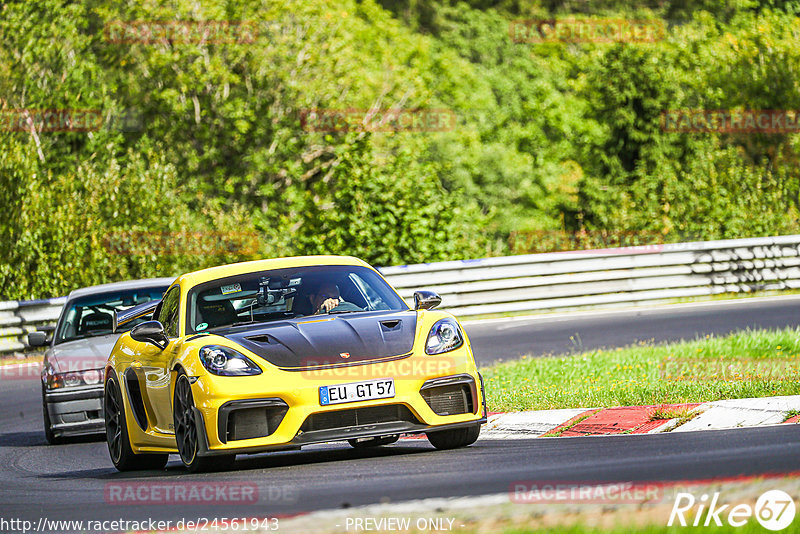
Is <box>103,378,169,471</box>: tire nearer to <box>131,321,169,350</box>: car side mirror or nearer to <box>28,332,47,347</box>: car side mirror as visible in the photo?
<box>131,321,169,350</box>: car side mirror

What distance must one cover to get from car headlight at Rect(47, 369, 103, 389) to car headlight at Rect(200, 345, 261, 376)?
4.87 metres

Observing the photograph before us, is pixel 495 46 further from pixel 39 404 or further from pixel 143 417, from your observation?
pixel 143 417

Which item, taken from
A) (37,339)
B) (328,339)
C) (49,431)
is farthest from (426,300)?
(37,339)

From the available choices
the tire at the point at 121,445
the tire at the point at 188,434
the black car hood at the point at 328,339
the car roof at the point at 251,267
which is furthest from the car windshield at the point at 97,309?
the black car hood at the point at 328,339

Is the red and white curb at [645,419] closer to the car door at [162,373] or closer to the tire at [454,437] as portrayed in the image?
the tire at [454,437]

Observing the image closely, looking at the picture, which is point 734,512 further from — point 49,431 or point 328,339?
point 49,431

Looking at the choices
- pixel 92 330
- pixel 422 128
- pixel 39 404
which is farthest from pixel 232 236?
pixel 422 128

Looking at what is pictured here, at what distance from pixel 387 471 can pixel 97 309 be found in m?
6.85

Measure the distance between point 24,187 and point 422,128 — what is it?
21.3 meters

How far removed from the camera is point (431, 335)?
8328mm

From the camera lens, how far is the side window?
359 inches

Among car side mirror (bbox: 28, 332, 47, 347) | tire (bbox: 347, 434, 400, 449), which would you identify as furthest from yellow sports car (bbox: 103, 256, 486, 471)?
car side mirror (bbox: 28, 332, 47, 347)

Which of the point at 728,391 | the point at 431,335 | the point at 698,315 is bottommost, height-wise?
the point at 698,315

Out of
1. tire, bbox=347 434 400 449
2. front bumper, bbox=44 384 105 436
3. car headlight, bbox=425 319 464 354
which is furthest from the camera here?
front bumper, bbox=44 384 105 436
